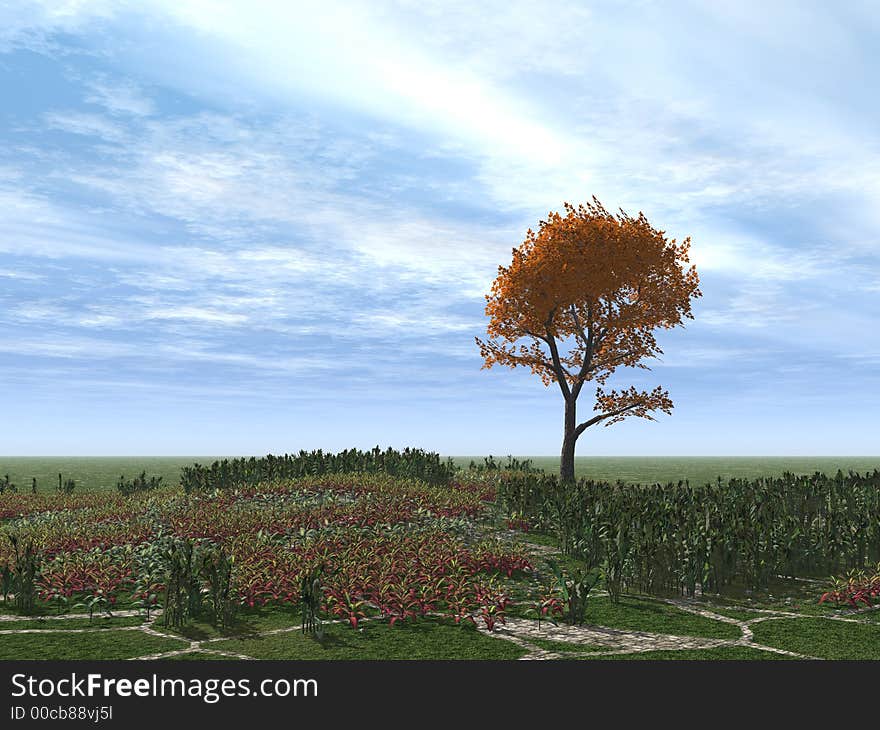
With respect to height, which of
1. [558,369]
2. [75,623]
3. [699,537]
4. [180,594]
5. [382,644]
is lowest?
[75,623]

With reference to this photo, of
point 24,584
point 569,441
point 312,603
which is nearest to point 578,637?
point 312,603

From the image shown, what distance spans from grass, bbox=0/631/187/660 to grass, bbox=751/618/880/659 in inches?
266

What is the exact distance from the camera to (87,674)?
654cm

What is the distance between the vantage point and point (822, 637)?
8406 millimetres

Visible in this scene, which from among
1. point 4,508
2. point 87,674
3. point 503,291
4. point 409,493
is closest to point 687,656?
point 87,674

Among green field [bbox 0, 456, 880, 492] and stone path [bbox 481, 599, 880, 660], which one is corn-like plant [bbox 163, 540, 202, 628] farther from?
green field [bbox 0, 456, 880, 492]

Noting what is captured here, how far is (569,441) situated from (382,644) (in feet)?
57.4

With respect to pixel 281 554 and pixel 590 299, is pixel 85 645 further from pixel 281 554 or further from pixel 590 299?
pixel 590 299

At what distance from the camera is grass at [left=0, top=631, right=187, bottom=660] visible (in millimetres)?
7699

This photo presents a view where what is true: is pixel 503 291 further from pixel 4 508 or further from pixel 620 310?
pixel 4 508

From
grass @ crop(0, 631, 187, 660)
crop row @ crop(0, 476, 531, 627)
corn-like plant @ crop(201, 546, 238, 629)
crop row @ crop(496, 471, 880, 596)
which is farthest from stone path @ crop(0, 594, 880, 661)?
crop row @ crop(496, 471, 880, 596)

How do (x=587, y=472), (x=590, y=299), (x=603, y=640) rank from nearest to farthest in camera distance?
(x=603, y=640) < (x=590, y=299) < (x=587, y=472)

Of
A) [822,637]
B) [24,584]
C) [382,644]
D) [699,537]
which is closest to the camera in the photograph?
[382,644]

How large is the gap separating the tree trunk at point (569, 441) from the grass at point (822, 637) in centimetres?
1476
